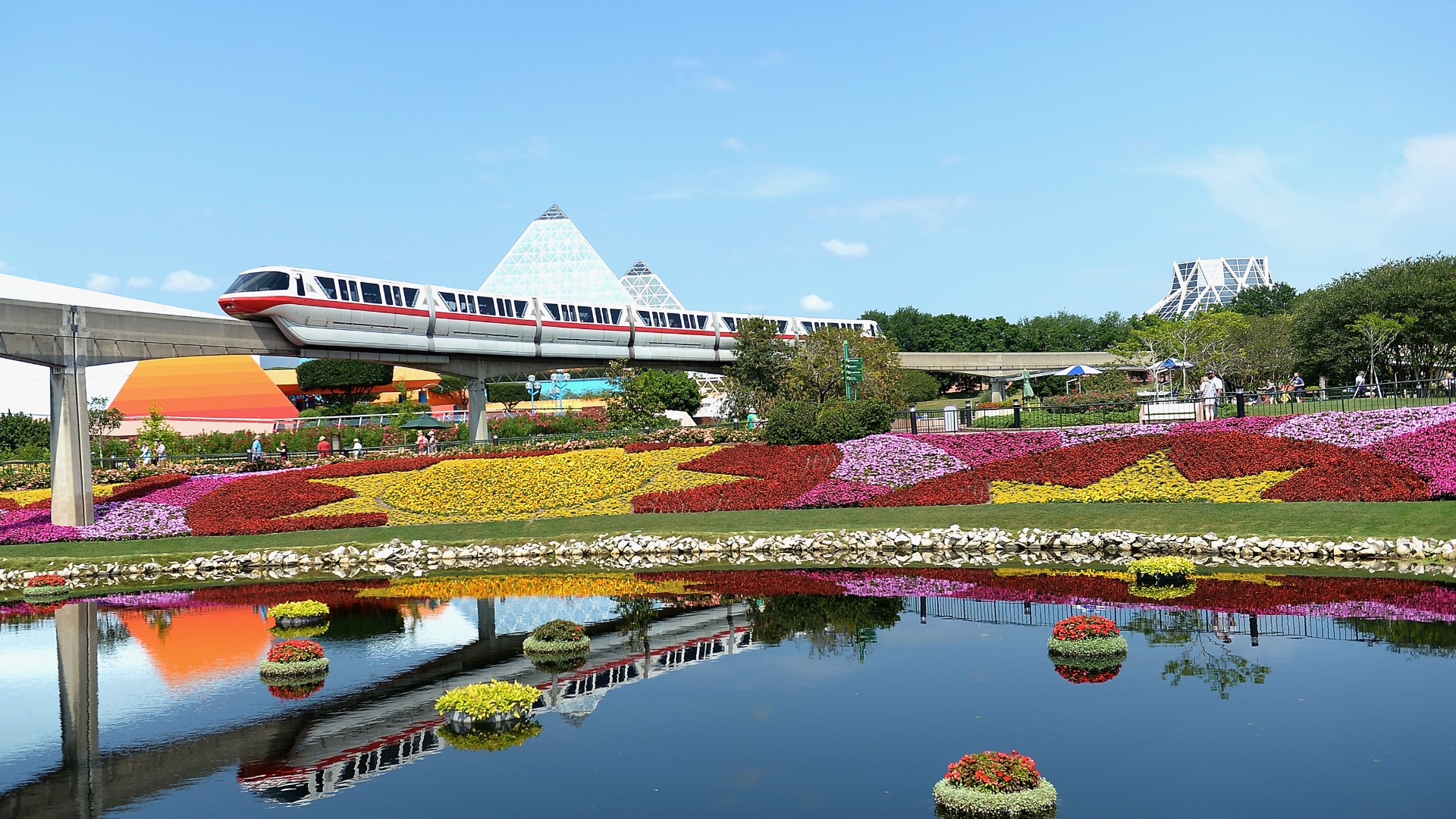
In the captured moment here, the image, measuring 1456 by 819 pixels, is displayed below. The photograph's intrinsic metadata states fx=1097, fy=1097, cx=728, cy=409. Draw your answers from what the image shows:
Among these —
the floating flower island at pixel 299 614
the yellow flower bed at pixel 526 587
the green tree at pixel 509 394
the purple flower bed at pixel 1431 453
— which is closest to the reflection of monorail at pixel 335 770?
the floating flower island at pixel 299 614

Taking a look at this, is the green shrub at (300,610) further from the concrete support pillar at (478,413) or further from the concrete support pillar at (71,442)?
the concrete support pillar at (478,413)

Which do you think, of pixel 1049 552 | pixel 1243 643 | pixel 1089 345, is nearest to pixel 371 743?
pixel 1243 643

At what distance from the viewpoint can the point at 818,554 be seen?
27672 millimetres

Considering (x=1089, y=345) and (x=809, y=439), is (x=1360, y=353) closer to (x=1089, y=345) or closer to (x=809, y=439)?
(x=809, y=439)

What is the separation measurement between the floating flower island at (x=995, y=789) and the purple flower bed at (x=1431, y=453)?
798 inches

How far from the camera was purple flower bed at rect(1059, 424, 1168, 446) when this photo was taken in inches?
1324

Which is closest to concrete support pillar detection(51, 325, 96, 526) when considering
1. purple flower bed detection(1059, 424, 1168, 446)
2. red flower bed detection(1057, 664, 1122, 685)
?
red flower bed detection(1057, 664, 1122, 685)

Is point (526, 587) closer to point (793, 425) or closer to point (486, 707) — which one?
point (486, 707)

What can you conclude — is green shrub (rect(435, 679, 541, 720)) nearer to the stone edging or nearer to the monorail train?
the stone edging

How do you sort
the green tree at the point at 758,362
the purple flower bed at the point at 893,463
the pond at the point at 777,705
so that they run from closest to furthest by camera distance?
the pond at the point at 777,705
the purple flower bed at the point at 893,463
the green tree at the point at 758,362

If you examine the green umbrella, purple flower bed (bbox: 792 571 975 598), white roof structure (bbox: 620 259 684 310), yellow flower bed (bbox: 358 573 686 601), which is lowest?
yellow flower bed (bbox: 358 573 686 601)

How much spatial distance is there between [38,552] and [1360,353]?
62.8 metres

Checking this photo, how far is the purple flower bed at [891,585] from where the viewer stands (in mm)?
22031

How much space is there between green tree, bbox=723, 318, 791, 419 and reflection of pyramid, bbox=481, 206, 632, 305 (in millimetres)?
94356
